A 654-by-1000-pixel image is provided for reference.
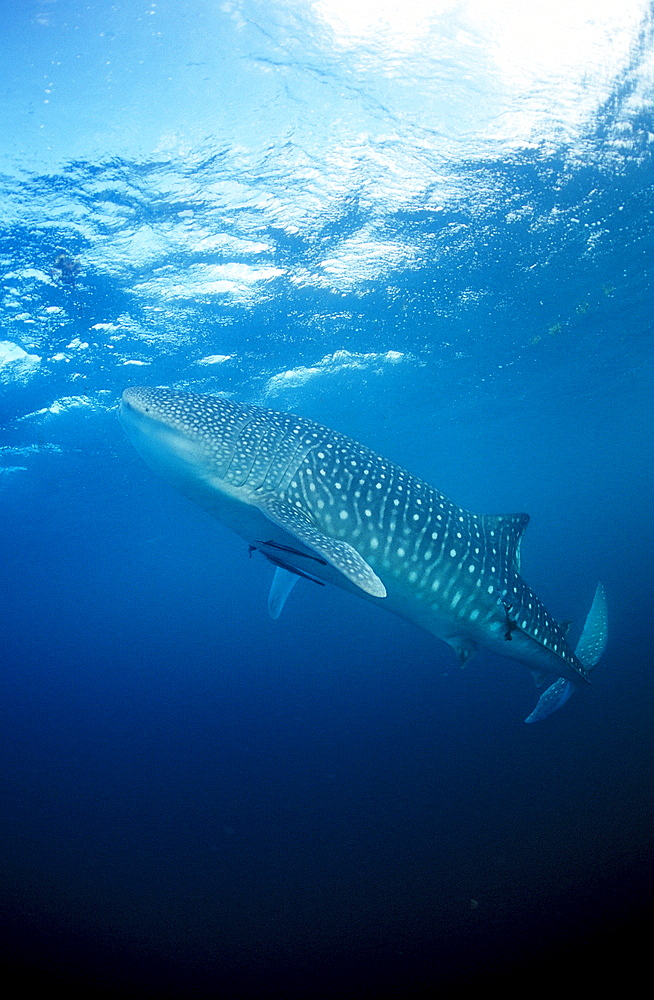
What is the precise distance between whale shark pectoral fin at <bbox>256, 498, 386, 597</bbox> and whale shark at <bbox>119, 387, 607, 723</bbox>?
0.02 m

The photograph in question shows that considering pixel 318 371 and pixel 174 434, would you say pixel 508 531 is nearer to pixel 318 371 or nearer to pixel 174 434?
pixel 174 434

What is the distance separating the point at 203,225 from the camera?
11.1m

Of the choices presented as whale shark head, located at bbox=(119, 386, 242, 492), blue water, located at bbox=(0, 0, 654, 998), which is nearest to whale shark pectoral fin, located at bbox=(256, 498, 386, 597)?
whale shark head, located at bbox=(119, 386, 242, 492)

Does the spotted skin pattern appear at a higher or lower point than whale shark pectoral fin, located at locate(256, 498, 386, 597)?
higher

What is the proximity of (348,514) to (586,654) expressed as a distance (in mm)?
3946

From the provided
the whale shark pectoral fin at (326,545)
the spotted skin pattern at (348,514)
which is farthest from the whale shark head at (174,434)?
the whale shark pectoral fin at (326,545)

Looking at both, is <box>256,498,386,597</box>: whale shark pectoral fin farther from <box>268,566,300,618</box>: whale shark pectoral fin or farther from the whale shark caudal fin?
the whale shark caudal fin

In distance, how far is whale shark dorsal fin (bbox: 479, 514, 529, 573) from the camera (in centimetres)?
586

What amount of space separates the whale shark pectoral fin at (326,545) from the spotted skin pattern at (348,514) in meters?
0.02

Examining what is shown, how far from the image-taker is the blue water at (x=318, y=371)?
5016 mm

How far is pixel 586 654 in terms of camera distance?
21.1 feet

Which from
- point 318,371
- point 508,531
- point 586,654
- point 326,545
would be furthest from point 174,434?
point 318,371

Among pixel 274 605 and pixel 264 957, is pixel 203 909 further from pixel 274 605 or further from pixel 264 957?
pixel 274 605

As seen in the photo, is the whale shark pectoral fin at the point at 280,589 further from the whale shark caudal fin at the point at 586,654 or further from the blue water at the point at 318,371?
the whale shark caudal fin at the point at 586,654
